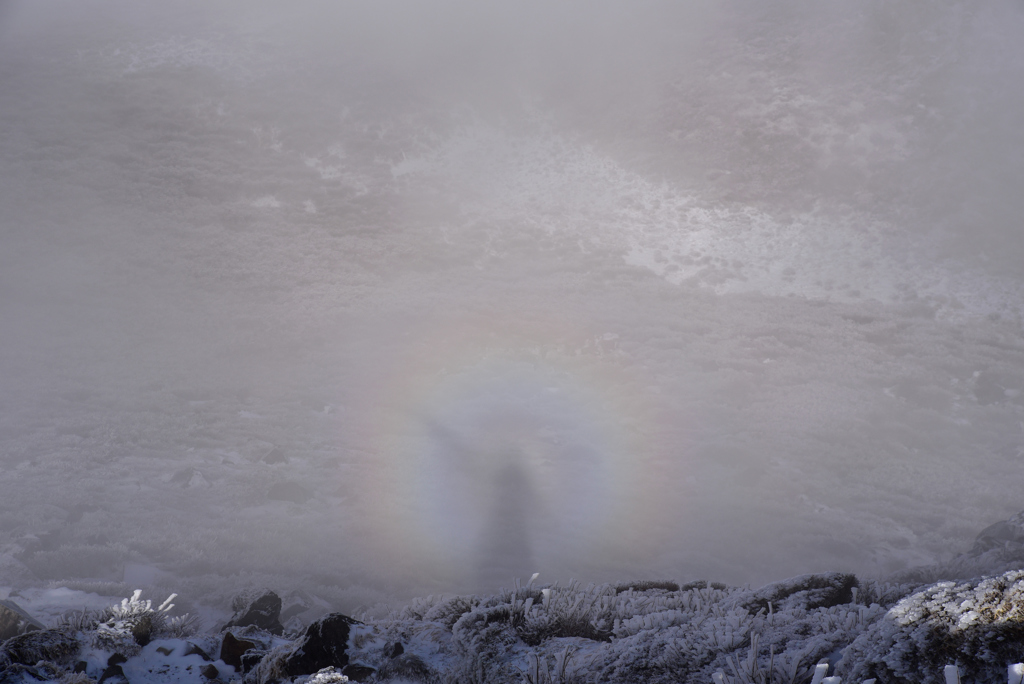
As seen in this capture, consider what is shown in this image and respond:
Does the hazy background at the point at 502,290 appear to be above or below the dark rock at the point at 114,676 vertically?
above

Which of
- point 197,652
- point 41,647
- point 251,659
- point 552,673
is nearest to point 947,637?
point 552,673

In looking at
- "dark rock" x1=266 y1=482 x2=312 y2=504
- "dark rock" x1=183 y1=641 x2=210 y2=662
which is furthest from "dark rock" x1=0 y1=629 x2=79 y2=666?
"dark rock" x1=266 y1=482 x2=312 y2=504

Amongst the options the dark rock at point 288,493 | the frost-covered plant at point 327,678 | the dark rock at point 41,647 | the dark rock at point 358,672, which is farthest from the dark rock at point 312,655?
the dark rock at point 288,493

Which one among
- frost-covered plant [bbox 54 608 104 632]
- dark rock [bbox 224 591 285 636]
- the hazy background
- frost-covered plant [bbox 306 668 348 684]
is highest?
the hazy background

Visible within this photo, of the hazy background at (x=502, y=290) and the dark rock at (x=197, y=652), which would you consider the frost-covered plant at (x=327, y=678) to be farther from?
the hazy background at (x=502, y=290)

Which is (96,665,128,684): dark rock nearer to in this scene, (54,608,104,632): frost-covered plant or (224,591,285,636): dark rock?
(54,608,104,632): frost-covered plant
